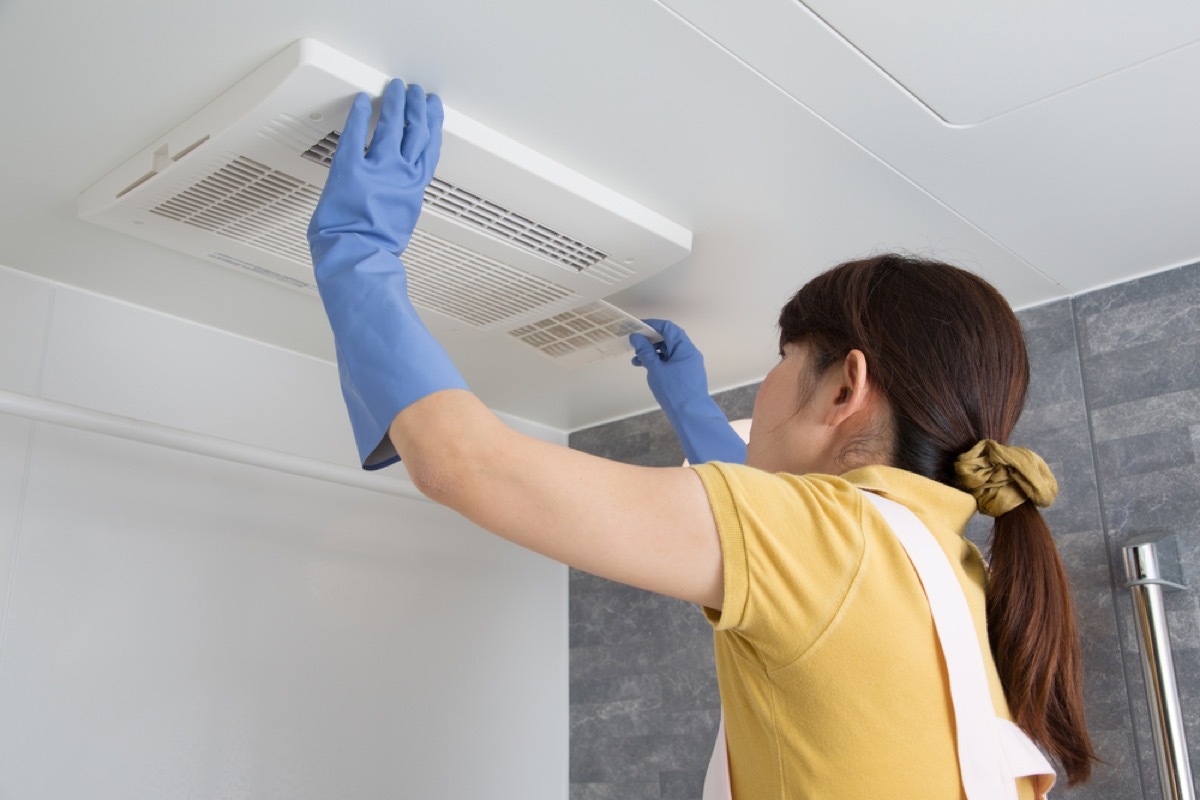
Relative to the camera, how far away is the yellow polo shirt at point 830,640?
651 millimetres

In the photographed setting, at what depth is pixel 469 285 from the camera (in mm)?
1348

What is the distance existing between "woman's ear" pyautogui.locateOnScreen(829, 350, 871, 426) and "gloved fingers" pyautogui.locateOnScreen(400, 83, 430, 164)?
43 cm

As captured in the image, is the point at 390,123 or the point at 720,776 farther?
the point at 390,123

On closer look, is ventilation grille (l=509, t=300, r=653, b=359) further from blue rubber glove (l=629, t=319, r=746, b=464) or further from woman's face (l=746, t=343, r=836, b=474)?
woman's face (l=746, t=343, r=836, b=474)

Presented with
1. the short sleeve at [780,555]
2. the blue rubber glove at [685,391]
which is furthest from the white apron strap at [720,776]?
the blue rubber glove at [685,391]

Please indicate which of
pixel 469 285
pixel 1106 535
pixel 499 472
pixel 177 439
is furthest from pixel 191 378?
pixel 1106 535

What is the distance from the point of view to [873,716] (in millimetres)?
688

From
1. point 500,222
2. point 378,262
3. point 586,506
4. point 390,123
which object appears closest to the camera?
point 586,506

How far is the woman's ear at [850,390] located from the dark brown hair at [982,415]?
1 cm

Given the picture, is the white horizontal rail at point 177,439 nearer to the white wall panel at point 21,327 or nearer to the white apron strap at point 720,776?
the white wall panel at point 21,327

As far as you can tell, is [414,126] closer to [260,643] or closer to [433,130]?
[433,130]

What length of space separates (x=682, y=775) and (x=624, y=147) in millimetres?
1144

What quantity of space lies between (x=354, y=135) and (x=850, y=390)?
49 centimetres

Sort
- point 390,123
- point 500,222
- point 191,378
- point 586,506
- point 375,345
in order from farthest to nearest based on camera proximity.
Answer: point 191,378 < point 500,222 < point 390,123 < point 375,345 < point 586,506
